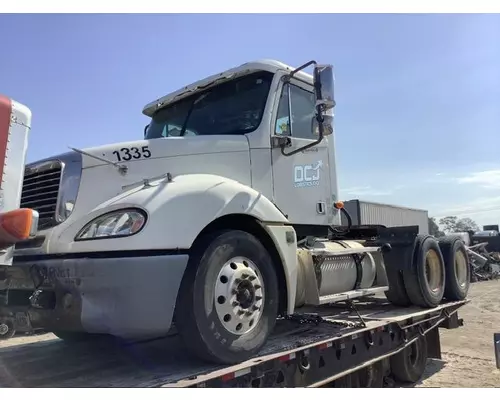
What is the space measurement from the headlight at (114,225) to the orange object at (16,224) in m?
0.60

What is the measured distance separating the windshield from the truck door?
23 cm

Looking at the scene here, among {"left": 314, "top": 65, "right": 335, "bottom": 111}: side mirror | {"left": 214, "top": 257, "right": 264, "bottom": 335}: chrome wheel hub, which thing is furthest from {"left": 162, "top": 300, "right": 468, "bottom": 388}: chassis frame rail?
{"left": 314, "top": 65, "right": 335, "bottom": 111}: side mirror

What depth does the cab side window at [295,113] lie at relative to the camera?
5223 mm

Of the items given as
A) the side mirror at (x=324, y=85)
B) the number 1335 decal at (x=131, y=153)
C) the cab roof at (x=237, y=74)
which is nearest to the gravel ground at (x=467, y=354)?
the number 1335 decal at (x=131, y=153)

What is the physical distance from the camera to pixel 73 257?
3613 mm

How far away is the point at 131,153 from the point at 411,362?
453cm

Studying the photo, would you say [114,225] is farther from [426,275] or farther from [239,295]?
[426,275]

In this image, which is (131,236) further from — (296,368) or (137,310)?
(296,368)

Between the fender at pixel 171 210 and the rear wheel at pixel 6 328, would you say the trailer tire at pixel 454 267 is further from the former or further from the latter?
the rear wheel at pixel 6 328

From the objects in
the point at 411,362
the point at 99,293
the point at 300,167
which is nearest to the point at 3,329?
the point at 99,293

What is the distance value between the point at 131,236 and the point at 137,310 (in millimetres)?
501

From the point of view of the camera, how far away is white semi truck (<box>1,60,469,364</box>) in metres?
3.46

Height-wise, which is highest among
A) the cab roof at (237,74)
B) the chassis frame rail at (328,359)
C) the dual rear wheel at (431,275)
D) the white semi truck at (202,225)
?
the cab roof at (237,74)

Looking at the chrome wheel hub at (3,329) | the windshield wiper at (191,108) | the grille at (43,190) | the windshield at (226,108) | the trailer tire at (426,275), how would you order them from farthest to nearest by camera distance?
the trailer tire at (426,275) → the windshield wiper at (191,108) → the windshield at (226,108) → the grille at (43,190) → the chrome wheel hub at (3,329)
